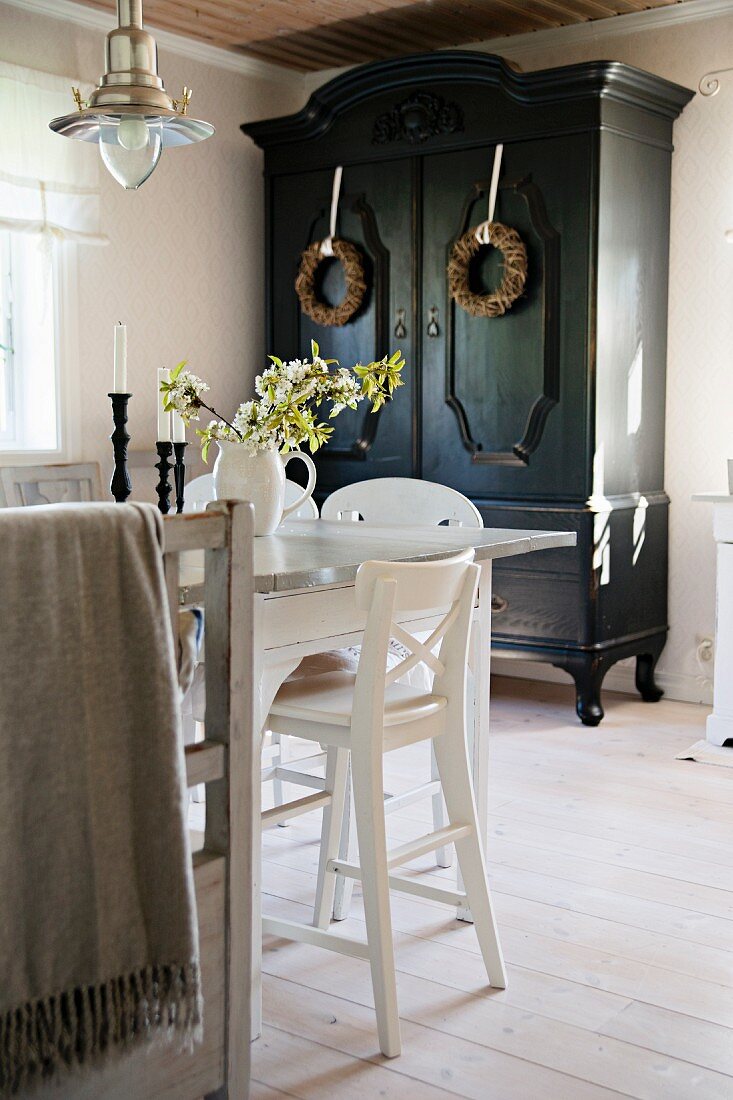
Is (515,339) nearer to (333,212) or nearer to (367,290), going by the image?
(367,290)

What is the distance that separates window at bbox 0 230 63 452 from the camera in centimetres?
397

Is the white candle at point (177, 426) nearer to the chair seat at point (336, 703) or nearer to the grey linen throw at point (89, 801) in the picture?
the chair seat at point (336, 703)

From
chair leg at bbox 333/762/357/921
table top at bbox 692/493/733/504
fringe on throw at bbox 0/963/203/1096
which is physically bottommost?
chair leg at bbox 333/762/357/921

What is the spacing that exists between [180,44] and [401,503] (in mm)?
2408

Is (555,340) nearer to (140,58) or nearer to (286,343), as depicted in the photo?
(286,343)

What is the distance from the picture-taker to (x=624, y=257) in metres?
3.93

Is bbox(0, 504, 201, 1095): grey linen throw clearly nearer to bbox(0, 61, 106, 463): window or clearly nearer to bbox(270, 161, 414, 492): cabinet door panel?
bbox(0, 61, 106, 463): window

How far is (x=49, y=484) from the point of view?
115 inches

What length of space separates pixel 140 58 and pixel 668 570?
109 inches

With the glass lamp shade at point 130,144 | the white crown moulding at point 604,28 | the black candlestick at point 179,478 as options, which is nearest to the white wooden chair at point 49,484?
the black candlestick at point 179,478

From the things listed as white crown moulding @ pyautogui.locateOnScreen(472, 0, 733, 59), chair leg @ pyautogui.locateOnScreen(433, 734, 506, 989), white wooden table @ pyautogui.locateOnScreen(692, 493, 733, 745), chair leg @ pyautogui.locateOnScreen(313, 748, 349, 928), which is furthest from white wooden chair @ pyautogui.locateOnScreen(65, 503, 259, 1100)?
white crown moulding @ pyautogui.locateOnScreen(472, 0, 733, 59)

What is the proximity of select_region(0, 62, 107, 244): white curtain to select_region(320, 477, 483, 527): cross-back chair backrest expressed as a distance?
1.63 m

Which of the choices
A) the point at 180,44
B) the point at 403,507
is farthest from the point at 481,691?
the point at 180,44

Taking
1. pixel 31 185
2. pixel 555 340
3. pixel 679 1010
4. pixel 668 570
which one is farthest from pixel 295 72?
pixel 679 1010
